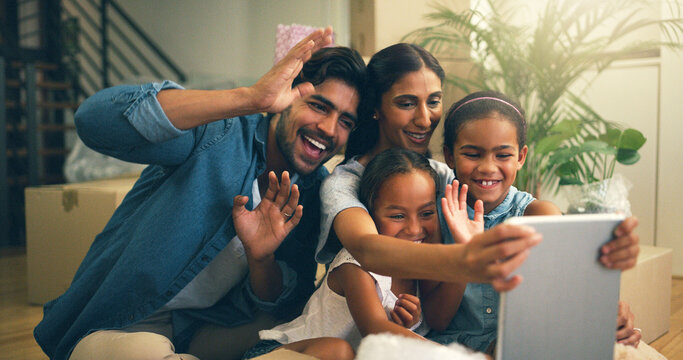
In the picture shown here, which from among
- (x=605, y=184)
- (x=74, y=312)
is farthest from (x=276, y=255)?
(x=605, y=184)

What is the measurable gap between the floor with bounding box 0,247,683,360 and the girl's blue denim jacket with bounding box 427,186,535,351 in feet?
3.40

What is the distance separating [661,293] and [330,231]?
150cm

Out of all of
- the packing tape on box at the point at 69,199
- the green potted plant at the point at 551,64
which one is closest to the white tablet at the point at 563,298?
the green potted plant at the point at 551,64

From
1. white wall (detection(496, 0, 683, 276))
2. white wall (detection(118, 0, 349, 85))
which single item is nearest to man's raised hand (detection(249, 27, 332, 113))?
white wall (detection(496, 0, 683, 276))

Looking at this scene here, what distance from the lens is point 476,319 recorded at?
4.26 feet

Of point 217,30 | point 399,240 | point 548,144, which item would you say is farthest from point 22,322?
point 217,30

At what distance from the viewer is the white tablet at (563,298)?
2.63 ft

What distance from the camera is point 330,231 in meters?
1.36

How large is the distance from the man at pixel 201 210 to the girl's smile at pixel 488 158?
12.6 inches

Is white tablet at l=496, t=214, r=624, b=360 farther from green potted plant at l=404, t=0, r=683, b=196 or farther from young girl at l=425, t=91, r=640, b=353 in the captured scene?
green potted plant at l=404, t=0, r=683, b=196

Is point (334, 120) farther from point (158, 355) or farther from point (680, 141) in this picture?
point (680, 141)

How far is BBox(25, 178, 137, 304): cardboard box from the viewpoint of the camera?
2.46 metres

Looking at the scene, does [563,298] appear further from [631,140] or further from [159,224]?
[631,140]

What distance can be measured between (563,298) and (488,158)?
0.53m
